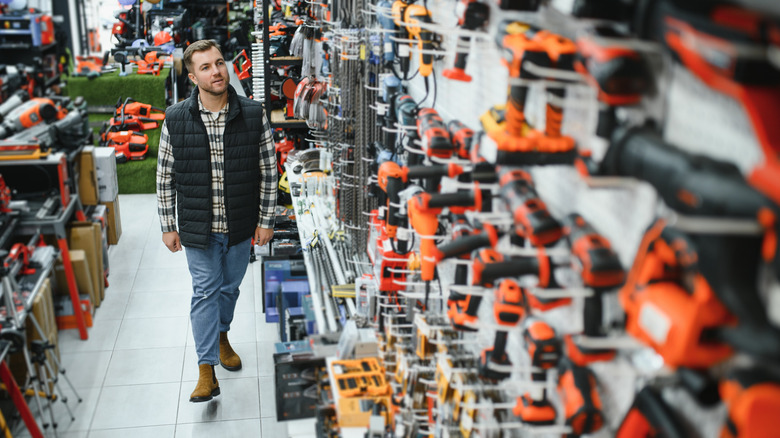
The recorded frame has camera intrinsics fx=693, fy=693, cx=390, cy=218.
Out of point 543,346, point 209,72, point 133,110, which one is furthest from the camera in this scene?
point 133,110

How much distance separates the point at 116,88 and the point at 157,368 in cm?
542

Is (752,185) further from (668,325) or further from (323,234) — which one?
(323,234)

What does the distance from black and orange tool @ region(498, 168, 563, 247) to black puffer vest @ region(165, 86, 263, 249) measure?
226 centimetres

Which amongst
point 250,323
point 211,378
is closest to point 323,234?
point 211,378

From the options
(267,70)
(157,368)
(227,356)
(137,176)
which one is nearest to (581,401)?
(227,356)

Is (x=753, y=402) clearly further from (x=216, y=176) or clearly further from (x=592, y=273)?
(x=216, y=176)

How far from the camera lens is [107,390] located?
3.96 metres

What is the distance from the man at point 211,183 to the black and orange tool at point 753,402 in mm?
3023

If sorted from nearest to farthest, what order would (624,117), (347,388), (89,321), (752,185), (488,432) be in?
(752,185) < (624,117) < (488,432) < (347,388) < (89,321)

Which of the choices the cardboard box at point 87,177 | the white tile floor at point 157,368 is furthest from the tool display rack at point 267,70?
the cardboard box at point 87,177

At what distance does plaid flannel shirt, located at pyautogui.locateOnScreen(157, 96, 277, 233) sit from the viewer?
354 centimetres

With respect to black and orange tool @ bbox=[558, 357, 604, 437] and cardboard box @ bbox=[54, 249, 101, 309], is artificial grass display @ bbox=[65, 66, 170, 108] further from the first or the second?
black and orange tool @ bbox=[558, 357, 604, 437]

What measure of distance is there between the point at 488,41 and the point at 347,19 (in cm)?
199

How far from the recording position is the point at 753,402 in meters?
0.75
